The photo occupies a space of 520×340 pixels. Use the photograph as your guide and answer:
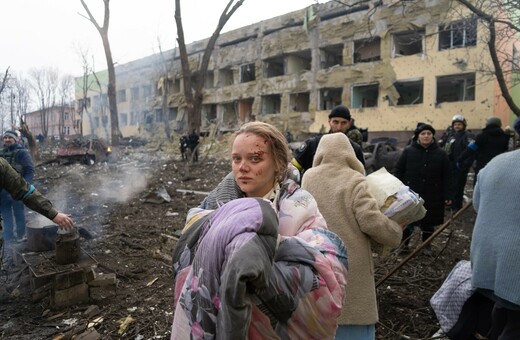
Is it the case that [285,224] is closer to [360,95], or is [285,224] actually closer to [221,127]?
[360,95]

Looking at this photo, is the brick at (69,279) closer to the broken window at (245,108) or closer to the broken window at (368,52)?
the broken window at (368,52)

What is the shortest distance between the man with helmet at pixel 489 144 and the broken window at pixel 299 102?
21.1m

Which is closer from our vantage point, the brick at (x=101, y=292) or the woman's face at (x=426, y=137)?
the brick at (x=101, y=292)

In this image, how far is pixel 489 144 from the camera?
6242 millimetres

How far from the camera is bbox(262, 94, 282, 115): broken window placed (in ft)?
94.9

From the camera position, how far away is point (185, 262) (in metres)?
1.19

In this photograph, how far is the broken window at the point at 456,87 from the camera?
19.3 metres

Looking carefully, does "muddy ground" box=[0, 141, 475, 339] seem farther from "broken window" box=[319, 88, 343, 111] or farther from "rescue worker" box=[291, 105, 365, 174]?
"broken window" box=[319, 88, 343, 111]

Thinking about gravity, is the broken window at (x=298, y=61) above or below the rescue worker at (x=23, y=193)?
above

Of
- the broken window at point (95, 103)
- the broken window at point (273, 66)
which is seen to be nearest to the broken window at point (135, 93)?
the broken window at point (95, 103)

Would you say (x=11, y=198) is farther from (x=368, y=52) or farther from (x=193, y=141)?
(x=368, y=52)

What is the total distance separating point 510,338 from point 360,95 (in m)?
24.1

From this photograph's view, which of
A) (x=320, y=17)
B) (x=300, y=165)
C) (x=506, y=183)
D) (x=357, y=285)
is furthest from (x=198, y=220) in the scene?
(x=320, y=17)

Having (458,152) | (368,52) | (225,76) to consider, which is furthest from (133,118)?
(458,152)
